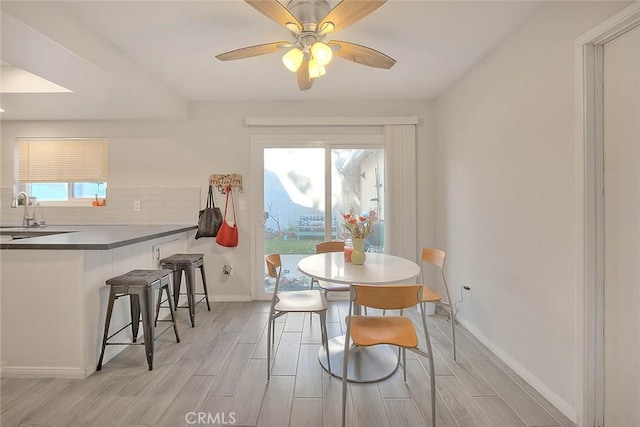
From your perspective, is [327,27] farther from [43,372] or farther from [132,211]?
[132,211]

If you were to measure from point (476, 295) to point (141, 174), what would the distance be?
12.8ft

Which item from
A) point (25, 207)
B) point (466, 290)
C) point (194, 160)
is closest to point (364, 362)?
point (466, 290)

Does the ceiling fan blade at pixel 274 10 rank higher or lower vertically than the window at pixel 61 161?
higher

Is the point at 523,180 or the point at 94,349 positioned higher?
the point at 523,180

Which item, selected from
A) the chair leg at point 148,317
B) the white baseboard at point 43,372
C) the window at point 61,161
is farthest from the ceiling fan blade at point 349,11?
the window at point 61,161

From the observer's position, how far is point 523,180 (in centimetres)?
198

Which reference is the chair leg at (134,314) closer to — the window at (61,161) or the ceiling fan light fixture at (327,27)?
the window at (61,161)

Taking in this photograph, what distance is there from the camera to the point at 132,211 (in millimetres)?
3451

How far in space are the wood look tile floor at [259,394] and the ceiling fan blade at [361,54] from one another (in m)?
2.13

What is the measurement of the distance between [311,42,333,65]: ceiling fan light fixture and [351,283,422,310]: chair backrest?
1.31 meters

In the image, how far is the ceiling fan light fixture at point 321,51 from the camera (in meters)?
1.60

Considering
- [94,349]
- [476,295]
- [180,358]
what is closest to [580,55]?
[476,295]

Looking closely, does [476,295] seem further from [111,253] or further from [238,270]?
[111,253]

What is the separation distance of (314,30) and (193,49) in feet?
3.88
